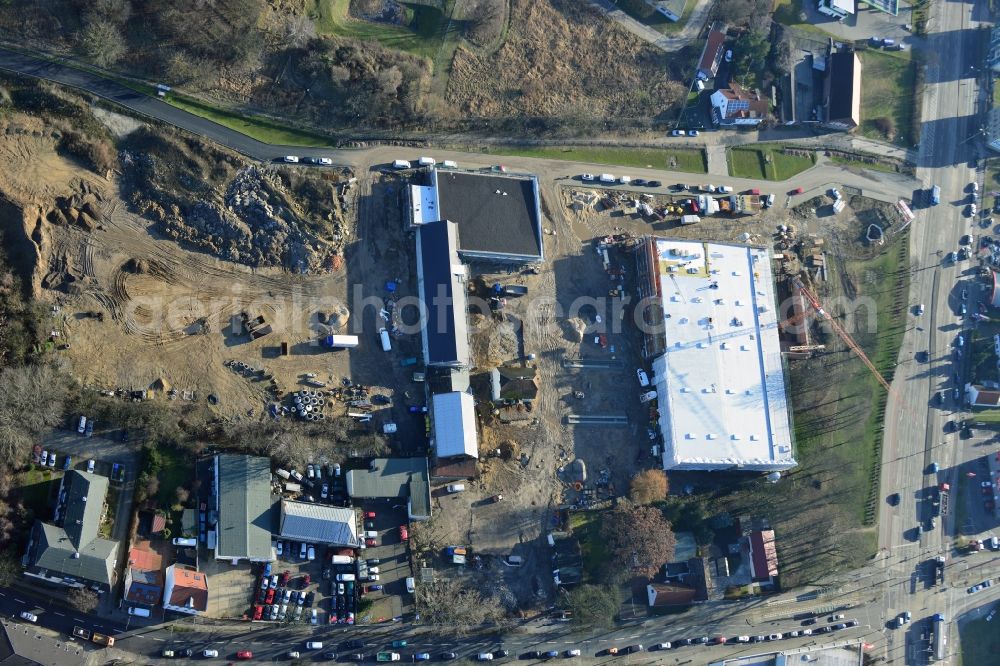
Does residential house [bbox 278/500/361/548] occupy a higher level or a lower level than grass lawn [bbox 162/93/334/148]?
lower

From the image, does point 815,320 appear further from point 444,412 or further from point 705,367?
point 444,412

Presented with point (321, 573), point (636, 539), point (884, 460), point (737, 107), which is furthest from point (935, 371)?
point (321, 573)

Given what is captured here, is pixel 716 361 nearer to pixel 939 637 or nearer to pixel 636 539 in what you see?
pixel 636 539

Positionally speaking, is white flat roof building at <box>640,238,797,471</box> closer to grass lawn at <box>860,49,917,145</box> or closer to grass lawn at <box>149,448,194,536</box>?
grass lawn at <box>860,49,917,145</box>

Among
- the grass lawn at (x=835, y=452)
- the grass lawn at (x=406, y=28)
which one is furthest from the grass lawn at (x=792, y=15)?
the grass lawn at (x=406, y=28)

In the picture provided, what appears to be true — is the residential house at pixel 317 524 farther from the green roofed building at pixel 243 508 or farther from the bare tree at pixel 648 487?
the bare tree at pixel 648 487

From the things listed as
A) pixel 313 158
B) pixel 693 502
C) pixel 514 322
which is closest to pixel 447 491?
pixel 514 322

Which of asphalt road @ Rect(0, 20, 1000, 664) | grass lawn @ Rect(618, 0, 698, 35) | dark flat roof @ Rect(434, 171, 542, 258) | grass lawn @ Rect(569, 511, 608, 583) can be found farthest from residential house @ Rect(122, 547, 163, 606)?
grass lawn @ Rect(618, 0, 698, 35)
